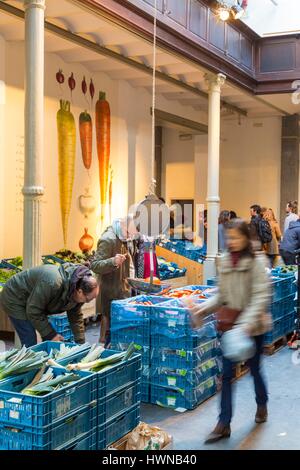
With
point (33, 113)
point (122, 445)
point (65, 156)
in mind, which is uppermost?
point (33, 113)

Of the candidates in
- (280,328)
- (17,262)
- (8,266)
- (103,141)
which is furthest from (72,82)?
(280,328)

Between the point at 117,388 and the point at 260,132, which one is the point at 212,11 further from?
the point at 117,388

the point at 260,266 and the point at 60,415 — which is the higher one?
the point at 260,266

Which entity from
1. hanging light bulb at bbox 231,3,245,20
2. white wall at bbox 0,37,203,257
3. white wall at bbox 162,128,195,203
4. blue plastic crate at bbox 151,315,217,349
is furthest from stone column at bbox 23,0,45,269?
white wall at bbox 162,128,195,203

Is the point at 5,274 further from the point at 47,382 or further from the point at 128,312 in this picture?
the point at 47,382

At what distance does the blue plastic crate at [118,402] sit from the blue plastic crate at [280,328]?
3395mm

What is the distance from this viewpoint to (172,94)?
47.7ft

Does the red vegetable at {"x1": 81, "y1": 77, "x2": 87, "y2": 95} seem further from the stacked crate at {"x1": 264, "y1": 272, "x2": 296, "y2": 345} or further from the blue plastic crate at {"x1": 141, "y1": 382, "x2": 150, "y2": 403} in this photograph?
Result: the blue plastic crate at {"x1": 141, "y1": 382, "x2": 150, "y2": 403}

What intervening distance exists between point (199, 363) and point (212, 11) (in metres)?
7.87

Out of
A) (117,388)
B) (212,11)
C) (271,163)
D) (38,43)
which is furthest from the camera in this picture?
(271,163)

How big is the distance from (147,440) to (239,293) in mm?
1293

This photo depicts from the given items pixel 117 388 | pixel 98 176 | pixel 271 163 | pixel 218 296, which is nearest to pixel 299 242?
pixel 98 176

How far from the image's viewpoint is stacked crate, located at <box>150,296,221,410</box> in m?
5.36

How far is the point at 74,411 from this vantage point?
142 inches
